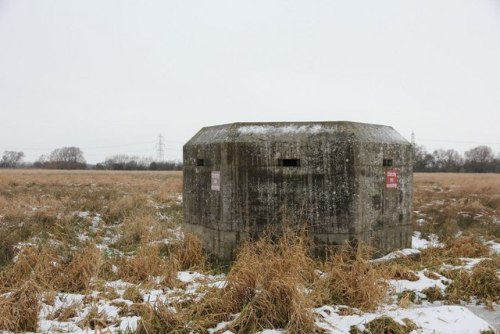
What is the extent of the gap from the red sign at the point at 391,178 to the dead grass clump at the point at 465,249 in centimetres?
141

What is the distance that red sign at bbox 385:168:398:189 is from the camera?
6.19m

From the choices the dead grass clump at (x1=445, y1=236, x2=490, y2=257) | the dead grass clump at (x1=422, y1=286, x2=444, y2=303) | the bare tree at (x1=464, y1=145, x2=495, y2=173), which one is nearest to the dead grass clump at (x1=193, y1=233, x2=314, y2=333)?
the dead grass clump at (x1=422, y1=286, x2=444, y2=303)

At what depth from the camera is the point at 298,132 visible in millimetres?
5875

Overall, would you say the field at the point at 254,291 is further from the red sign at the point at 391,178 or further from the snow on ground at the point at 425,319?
the red sign at the point at 391,178

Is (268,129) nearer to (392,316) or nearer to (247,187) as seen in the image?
(247,187)

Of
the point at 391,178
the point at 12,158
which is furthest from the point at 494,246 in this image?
the point at 12,158

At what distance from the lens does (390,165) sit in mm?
6312

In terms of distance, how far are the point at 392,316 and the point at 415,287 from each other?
3.68 feet

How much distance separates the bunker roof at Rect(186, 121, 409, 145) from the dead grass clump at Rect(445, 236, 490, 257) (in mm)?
1978

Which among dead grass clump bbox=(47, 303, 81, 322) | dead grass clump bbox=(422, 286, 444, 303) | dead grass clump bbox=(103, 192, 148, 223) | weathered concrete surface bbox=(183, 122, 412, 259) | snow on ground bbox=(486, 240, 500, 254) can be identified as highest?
weathered concrete surface bbox=(183, 122, 412, 259)

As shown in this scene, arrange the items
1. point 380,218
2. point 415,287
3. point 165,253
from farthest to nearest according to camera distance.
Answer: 1. point 165,253
2. point 380,218
3. point 415,287

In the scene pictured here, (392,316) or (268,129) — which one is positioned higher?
(268,129)

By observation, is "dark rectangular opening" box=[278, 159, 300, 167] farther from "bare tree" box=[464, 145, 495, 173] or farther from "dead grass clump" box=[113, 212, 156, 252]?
"bare tree" box=[464, 145, 495, 173]

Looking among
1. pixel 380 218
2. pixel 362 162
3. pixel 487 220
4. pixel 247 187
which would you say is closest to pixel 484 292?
pixel 380 218
